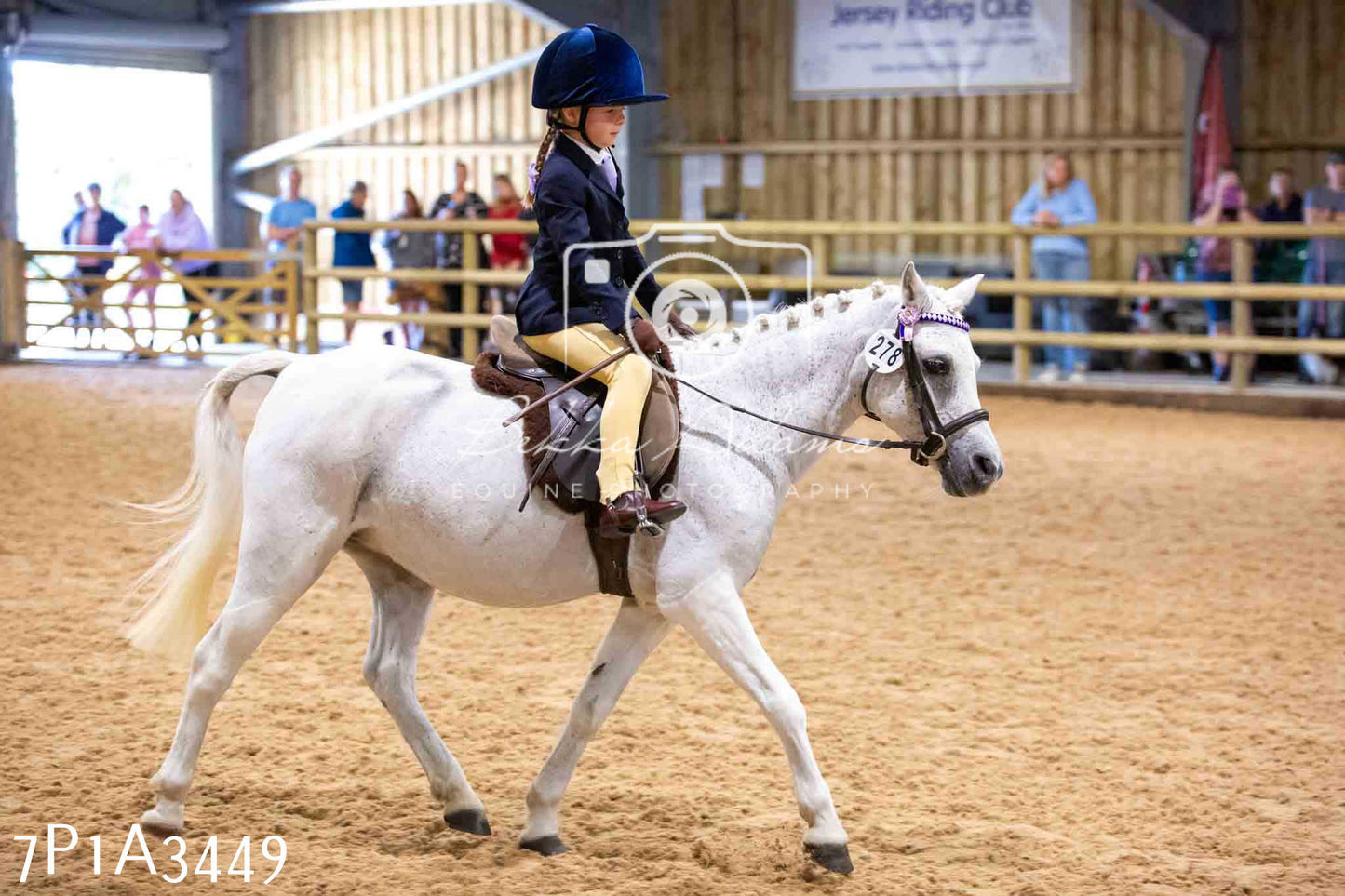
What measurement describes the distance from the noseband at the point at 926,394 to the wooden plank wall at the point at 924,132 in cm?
1296

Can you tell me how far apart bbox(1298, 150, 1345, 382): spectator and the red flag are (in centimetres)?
274

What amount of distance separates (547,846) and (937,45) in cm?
1395

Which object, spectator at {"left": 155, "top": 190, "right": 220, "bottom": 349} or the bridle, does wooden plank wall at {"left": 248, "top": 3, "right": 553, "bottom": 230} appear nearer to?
spectator at {"left": 155, "top": 190, "right": 220, "bottom": 349}

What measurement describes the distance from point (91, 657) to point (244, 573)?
74.6 inches

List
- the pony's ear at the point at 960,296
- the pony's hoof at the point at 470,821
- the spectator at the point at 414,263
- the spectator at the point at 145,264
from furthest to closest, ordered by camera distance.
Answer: the spectator at the point at 145,264, the spectator at the point at 414,263, the pony's hoof at the point at 470,821, the pony's ear at the point at 960,296

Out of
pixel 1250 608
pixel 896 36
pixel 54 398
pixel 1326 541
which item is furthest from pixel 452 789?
pixel 896 36

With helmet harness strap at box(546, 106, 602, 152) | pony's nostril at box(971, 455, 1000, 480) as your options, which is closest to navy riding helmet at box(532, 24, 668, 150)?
helmet harness strap at box(546, 106, 602, 152)

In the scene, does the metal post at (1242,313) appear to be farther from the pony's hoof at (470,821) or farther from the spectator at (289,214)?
the pony's hoof at (470,821)

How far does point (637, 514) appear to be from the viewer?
342cm

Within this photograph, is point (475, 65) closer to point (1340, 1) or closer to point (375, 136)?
point (375, 136)

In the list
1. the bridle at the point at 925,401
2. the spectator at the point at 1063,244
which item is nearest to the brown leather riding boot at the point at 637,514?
the bridle at the point at 925,401

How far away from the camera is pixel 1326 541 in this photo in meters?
7.24

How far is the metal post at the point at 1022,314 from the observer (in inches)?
505

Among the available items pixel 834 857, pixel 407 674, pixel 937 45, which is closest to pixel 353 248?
pixel 937 45
